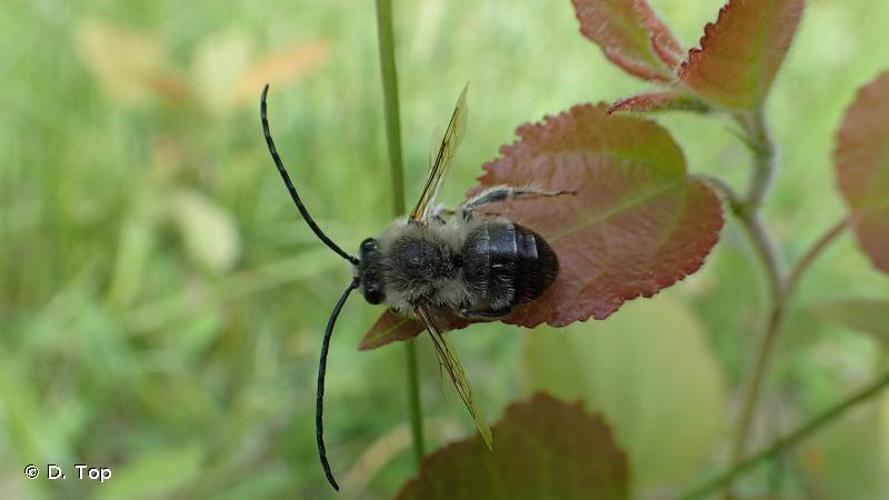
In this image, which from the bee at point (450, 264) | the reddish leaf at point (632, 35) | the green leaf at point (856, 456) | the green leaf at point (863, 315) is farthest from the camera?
the green leaf at point (856, 456)

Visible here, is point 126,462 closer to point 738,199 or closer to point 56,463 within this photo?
point 56,463

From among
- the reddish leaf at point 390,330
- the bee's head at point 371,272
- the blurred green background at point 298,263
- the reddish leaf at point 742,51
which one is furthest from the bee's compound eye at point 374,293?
the reddish leaf at point 742,51

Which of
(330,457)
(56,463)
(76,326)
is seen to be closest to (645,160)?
(330,457)

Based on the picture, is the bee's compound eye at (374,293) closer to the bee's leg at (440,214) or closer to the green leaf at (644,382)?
the bee's leg at (440,214)

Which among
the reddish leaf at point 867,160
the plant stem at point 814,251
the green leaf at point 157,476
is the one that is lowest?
the plant stem at point 814,251

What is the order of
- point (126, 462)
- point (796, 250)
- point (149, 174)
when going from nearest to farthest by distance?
point (126, 462) → point (796, 250) → point (149, 174)

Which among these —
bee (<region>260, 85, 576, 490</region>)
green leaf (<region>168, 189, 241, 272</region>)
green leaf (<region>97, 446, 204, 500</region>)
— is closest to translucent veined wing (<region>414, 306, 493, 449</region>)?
bee (<region>260, 85, 576, 490</region>)
